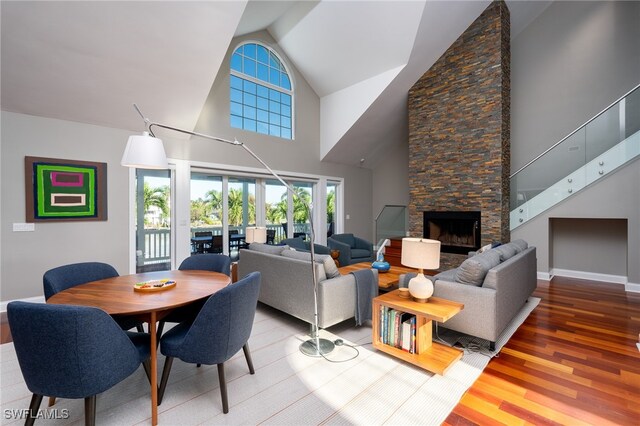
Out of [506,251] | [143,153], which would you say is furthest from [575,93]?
[143,153]

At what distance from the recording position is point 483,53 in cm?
550

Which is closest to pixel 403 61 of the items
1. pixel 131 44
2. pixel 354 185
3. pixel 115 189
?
pixel 354 185

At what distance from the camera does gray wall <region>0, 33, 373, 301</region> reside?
3693 mm

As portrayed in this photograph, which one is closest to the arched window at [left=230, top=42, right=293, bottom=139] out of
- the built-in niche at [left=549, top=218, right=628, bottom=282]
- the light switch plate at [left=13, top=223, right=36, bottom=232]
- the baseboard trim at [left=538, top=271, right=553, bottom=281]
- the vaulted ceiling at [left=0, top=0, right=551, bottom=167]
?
the vaulted ceiling at [left=0, top=0, right=551, bottom=167]

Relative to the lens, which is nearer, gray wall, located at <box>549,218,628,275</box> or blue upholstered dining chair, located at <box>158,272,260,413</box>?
blue upholstered dining chair, located at <box>158,272,260,413</box>

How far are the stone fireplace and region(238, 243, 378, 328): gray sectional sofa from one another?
371 cm

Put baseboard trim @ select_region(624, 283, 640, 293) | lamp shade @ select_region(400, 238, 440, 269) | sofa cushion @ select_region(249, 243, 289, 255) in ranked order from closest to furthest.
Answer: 1. lamp shade @ select_region(400, 238, 440, 269)
2. sofa cushion @ select_region(249, 243, 289, 255)
3. baseboard trim @ select_region(624, 283, 640, 293)

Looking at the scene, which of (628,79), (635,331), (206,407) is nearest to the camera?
(206,407)

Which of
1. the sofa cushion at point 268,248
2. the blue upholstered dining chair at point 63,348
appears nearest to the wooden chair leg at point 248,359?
the blue upholstered dining chair at point 63,348

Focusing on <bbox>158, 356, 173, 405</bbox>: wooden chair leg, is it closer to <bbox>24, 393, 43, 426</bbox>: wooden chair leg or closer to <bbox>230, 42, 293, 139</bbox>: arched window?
<bbox>24, 393, 43, 426</bbox>: wooden chair leg

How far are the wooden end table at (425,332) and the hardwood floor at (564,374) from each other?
269 millimetres

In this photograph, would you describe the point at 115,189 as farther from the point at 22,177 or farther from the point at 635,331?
the point at 635,331

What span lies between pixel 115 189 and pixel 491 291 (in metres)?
5.06

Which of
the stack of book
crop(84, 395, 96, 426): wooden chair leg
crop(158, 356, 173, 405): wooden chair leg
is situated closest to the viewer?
crop(84, 395, 96, 426): wooden chair leg
